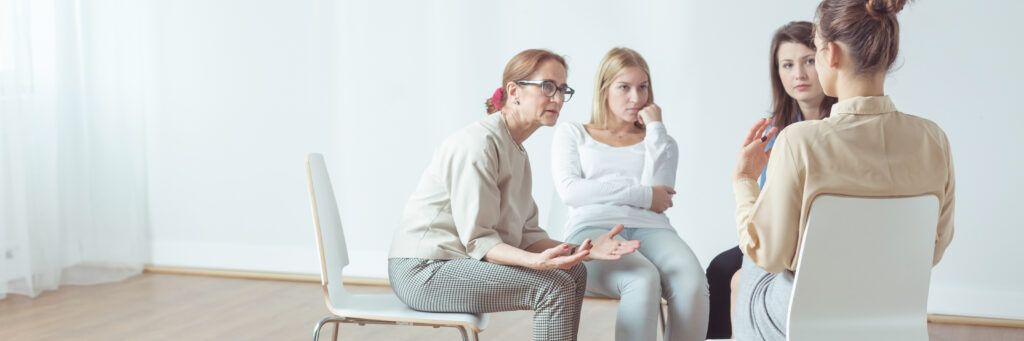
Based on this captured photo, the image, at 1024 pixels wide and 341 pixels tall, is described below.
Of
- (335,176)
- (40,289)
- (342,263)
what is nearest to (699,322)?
(342,263)

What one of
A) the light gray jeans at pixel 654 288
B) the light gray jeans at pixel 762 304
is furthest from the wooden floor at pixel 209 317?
the light gray jeans at pixel 762 304

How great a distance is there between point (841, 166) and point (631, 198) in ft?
3.90

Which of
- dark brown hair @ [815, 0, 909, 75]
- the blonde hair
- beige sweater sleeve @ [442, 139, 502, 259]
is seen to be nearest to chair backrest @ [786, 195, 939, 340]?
dark brown hair @ [815, 0, 909, 75]

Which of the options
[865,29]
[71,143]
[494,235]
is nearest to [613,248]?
[494,235]

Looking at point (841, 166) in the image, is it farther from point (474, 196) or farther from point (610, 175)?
point (610, 175)

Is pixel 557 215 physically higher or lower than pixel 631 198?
lower

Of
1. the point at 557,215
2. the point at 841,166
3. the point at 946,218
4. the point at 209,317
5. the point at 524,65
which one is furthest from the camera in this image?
the point at 209,317

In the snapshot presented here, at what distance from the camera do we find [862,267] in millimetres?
1768

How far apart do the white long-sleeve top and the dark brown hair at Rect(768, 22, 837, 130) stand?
A: 1.00 feet

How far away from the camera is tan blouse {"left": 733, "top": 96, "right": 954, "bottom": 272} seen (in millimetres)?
1741

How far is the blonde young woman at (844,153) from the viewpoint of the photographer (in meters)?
1.74

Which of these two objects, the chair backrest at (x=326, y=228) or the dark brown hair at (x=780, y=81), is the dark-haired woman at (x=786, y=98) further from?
the chair backrest at (x=326, y=228)

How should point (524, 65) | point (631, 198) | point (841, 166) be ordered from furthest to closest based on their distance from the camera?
point (631, 198) < point (524, 65) < point (841, 166)

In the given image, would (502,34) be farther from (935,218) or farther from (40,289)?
(935,218)
